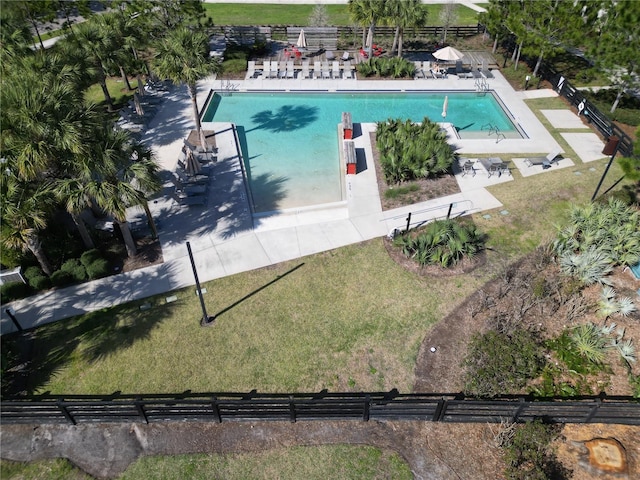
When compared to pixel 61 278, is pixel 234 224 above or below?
below

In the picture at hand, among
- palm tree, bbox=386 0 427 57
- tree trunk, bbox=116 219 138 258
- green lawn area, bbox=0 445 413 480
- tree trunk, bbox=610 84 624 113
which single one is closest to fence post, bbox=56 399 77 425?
green lawn area, bbox=0 445 413 480

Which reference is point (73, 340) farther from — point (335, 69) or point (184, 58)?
point (335, 69)

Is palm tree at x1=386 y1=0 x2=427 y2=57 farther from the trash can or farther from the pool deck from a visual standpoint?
the trash can

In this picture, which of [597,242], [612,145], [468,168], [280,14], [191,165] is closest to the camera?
[597,242]

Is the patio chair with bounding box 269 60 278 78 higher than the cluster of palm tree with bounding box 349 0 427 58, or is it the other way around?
the cluster of palm tree with bounding box 349 0 427 58

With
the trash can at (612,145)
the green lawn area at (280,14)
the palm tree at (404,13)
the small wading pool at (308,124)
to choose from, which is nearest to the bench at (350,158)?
the small wading pool at (308,124)

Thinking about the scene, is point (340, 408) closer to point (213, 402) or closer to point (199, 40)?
point (213, 402)

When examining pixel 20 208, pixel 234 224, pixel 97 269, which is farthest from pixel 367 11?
pixel 20 208
